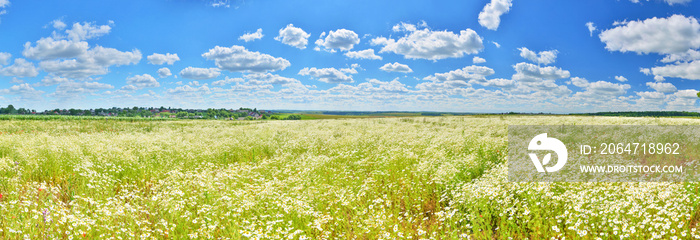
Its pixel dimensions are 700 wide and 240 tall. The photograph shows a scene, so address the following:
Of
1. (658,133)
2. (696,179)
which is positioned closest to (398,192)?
(696,179)

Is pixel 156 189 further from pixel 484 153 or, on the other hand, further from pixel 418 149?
pixel 484 153

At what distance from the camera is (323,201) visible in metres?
6.38

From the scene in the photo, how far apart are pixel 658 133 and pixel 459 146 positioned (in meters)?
8.27

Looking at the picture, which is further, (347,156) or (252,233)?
(347,156)

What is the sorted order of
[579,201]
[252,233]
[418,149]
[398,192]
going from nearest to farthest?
[252,233] < [579,201] < [398,192] < [418,149]

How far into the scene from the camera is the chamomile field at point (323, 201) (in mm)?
4633

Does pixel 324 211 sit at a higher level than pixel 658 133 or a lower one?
lower

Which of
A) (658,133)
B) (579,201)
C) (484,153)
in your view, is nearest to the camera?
(579,201)

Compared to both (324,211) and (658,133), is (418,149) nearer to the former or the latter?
(324,211)

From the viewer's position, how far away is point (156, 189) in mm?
7484

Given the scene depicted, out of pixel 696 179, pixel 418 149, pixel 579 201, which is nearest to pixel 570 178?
pixel 579 201

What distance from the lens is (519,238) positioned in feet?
15.5

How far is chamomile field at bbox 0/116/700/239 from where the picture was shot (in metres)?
4.63

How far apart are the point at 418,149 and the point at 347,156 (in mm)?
2303
